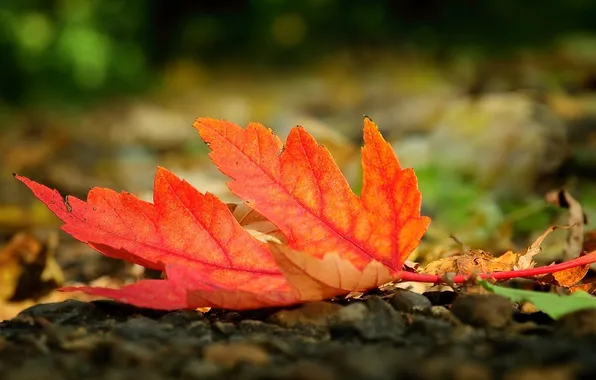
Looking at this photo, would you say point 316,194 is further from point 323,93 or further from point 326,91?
point 326,91

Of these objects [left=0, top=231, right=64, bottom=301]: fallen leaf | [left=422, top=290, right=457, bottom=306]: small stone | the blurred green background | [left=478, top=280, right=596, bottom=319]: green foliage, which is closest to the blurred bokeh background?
the blurred green background

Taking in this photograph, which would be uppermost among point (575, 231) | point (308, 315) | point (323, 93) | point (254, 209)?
point (323, 93)

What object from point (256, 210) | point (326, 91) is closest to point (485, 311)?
point (256, 210)

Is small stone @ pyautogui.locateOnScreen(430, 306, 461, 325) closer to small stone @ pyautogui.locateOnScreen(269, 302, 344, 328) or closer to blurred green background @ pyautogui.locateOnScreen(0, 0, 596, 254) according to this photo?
small stone @ pyautogui.locateOnScreen(269, 302, 344, 328)

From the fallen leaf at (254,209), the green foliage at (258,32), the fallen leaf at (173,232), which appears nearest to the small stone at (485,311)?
the fallen leaf at (254,209)

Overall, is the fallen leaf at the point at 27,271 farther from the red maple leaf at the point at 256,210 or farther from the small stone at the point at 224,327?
the small stone at the point at 224,327

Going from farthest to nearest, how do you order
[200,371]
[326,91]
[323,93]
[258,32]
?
[258,32]
[326,91]
[323,93]
[200,371]
